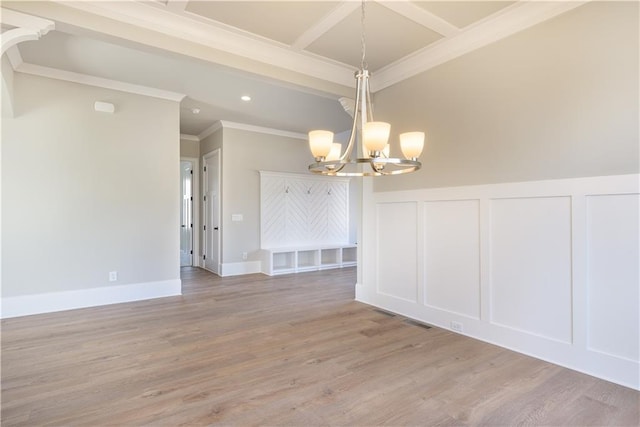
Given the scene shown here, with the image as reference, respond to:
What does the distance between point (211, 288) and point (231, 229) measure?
54.5 inches

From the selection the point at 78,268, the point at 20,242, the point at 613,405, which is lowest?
the point at 613,405

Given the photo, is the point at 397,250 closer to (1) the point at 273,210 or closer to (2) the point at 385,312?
(2) the point at 385,312

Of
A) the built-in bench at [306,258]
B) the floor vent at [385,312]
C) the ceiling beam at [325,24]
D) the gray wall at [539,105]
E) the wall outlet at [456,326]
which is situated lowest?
the floor vent at [385,312]

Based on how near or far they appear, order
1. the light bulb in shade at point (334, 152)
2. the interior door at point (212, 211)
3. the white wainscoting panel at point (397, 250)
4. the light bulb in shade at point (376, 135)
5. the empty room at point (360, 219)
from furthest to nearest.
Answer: the interior door at point (212, 211) → the white wainscoting panel at point (397, 250) → the light bulb in shade at point (334, 152) → the empty room at point (360, 219) → the light bulb in shade at point (376, 135)

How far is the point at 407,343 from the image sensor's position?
3.06 meters

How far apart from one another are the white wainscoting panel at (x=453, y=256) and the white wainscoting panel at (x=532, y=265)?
184mm

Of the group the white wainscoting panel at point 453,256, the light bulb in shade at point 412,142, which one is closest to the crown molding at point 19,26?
A: the light bulb in shade at point 412,142

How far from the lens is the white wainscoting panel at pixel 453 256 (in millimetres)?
3199

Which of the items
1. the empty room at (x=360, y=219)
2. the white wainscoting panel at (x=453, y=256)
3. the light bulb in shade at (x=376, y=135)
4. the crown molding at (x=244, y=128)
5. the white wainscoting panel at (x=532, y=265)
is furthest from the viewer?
the crown molding at (x=244, y=128)

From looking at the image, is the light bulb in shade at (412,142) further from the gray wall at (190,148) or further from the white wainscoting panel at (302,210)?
the gray wall at (190,148)

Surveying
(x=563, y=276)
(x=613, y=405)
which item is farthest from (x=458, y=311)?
(x=613, y=405)

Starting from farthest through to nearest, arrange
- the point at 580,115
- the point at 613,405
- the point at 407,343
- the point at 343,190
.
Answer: the point at 343,190 → the point at 407,343 → the point at 580,115 → the point at 613,405

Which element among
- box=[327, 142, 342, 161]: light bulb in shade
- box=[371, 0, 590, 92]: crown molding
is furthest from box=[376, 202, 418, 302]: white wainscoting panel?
box=[327, 142, 342, 161]: light bulb in shade

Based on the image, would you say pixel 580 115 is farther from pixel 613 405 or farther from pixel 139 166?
pixel 139 166
